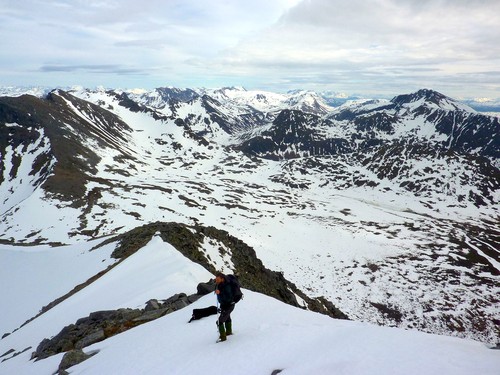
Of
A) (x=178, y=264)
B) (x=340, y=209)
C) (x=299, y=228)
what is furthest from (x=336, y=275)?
(x=340, y=209)

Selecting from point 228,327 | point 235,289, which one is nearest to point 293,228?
point 228,327

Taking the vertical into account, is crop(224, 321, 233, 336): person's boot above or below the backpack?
below

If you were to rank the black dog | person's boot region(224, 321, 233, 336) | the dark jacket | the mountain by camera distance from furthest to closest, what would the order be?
the mountain < the black dog < person's boot region(224, 321, 233, 336) < the dark jacket

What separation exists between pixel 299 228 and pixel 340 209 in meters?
52.1

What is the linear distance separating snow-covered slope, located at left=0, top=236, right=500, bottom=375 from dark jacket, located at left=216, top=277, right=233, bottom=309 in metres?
1.45

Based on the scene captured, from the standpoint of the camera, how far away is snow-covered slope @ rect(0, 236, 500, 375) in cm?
859

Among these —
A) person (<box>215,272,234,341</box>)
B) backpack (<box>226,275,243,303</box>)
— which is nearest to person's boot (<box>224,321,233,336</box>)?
person (<box>215,272,234,341</box>)

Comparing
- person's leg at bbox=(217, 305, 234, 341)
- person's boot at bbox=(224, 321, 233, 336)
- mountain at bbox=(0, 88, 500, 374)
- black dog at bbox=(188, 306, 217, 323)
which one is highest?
person's leg at bbox=(217, 305, 234, 341)

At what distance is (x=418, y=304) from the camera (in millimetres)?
69312

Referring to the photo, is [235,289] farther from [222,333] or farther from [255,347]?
[255,347]

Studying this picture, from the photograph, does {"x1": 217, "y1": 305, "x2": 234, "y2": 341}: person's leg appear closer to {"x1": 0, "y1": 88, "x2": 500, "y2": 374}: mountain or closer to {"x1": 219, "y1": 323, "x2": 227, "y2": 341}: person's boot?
{"x1": 219, "y1": 323, "x2": 227, "y2": 341}: person's boot

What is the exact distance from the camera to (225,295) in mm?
12391

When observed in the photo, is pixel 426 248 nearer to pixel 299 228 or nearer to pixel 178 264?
pixel 299 228

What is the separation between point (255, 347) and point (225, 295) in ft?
7.16
